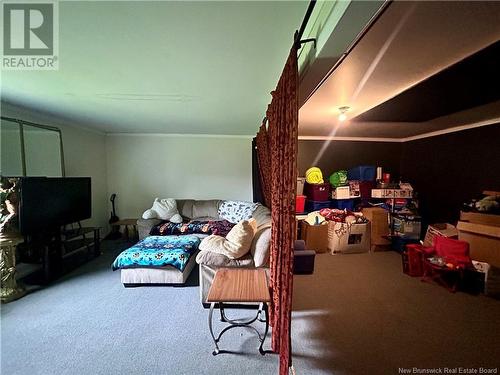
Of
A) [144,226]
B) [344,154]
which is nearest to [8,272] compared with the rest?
[144,226]

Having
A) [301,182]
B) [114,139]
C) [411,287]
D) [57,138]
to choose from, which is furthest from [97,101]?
[411,287]

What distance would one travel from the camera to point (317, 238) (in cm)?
366

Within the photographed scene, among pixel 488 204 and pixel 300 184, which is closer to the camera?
pixel 488 204

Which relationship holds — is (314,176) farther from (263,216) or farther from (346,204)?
(263,216)

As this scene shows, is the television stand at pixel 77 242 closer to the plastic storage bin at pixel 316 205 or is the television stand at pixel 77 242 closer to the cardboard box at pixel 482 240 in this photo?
the plastic storage bin at pixel 316 205

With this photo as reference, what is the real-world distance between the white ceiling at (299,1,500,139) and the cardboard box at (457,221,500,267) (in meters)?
1.42

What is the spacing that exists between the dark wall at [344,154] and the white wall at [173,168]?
126cm

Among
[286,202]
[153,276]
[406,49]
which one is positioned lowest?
[153,276]

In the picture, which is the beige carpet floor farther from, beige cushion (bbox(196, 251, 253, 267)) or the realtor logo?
the realtor logo

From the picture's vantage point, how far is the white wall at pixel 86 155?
319cm

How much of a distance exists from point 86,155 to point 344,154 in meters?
5.11

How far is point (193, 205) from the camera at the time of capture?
4.33 m

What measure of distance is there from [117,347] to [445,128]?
203 inches

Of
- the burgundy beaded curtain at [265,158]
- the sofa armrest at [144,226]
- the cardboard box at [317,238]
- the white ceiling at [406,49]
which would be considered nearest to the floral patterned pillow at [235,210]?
the burgundy beaded curtain at [265,158]
